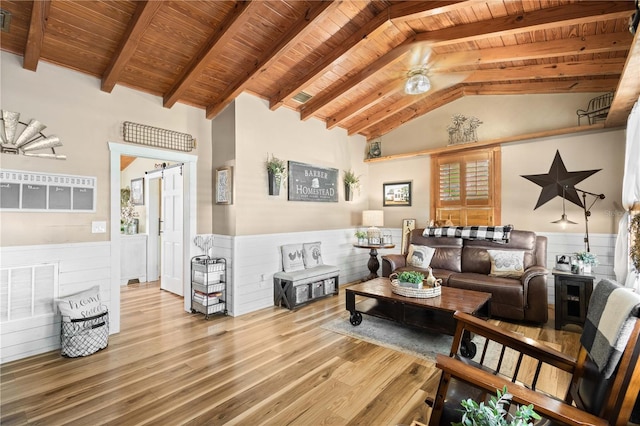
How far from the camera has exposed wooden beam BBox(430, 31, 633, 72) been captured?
2914 mm

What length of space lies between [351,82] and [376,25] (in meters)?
1.17

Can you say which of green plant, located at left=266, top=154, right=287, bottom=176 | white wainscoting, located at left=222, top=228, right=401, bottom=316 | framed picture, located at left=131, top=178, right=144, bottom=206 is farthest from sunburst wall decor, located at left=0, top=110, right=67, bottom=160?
framed picture, located at left=131, top=178, right=144, bottom=206

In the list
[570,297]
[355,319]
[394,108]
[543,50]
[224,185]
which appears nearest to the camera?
[543,50]

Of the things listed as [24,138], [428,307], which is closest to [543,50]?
[428,307]

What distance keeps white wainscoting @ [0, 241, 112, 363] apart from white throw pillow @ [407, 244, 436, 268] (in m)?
4.14

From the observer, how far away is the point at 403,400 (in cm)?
224

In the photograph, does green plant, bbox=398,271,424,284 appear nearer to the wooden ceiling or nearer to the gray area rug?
the gray area rug

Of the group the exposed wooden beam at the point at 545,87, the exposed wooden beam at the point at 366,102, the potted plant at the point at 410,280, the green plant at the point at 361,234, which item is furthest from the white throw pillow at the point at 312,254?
the exposed wooden beam at the point at 545,87

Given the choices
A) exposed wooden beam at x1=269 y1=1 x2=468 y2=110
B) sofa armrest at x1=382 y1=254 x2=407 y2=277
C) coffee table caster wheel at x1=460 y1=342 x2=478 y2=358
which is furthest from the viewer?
sofa armrest at x1=382 y1=254 x2=407 y2=277

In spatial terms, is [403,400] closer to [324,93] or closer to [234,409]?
[234,409]

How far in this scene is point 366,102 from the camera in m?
5.03

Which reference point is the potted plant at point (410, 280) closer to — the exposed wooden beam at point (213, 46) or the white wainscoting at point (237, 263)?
the white wainscoting at point (237, 263)

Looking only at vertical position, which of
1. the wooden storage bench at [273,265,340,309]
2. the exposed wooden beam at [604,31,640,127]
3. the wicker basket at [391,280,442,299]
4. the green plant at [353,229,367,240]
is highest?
the exposed wooden beam at [604,31,640,127]

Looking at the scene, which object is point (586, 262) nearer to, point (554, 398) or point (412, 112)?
point (554, 398)
